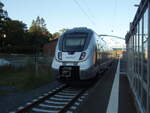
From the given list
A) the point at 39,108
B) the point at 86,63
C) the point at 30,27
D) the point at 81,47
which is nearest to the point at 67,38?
the point at 81,47

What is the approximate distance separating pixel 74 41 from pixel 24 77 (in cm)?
526

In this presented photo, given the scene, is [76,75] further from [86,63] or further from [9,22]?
[9,22]

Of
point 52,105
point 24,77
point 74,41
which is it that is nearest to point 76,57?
point 74,41

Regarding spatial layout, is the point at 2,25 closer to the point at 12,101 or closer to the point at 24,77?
the point at 24,77

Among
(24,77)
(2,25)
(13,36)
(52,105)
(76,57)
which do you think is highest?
(2,25)

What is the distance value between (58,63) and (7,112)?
4682 mm

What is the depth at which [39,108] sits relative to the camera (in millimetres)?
7137

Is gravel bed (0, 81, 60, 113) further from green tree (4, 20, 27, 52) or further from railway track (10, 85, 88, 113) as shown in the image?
green tree (4, 20, 27, 52)

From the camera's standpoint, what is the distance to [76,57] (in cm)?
1071

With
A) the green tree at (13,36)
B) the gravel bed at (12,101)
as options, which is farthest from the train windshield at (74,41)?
the green tree at (13,36)

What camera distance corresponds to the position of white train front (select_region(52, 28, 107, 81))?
10.5 meters

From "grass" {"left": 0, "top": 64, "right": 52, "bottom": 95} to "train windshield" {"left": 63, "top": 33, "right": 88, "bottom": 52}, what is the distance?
8.26 ft

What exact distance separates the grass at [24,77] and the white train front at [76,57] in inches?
66.4

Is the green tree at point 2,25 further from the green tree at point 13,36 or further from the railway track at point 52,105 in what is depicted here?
the railway track at point 52,105
